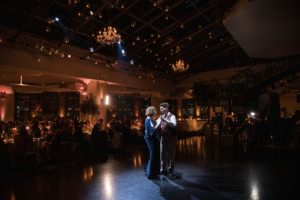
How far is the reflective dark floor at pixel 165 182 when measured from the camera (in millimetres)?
4695

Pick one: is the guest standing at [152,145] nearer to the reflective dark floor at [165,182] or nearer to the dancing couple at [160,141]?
the dancing couple at [160,141]

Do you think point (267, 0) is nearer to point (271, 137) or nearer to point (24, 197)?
point (24, 197)

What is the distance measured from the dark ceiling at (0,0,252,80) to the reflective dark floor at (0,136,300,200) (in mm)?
3845

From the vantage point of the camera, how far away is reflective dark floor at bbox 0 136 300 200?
15.4 ft

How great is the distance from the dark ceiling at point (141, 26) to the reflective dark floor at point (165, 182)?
385cm

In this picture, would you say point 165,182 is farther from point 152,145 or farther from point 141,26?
point 141,26

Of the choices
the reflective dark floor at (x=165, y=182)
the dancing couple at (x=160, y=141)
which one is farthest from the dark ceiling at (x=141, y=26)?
the reflective dark floor at (x=165, y=182)

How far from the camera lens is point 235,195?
15.1ft

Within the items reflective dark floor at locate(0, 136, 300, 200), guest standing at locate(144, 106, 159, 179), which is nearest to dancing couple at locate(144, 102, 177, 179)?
guest standing at locate(144, 106, 159, 179)

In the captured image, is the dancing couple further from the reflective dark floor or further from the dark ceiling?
the dark ceiling

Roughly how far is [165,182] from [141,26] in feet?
21.0

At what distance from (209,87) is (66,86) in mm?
6706

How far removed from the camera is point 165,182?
18.0 ft

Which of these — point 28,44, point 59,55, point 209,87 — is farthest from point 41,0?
point 209,87
